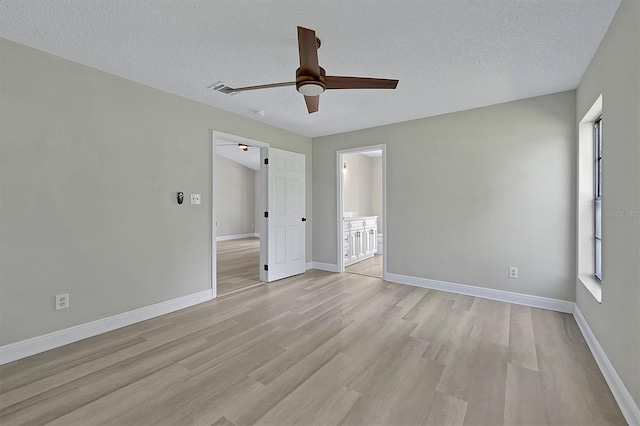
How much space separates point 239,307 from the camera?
3.33m

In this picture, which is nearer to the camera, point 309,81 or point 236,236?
point 309,81

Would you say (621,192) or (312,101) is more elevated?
(312,101)

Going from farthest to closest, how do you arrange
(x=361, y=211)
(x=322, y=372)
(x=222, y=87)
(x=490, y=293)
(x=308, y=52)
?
1. (x=361, y=211)
2. (x=490, y=293)
3. (x=222, y=87)
4. (x=322, y=372)
5. (x=308, y=52)

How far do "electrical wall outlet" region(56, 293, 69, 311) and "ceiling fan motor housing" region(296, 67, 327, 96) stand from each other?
271 cm

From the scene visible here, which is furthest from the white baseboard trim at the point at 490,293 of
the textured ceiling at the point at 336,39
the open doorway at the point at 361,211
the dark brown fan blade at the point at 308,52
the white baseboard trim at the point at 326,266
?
the dark brown fan blade at the point at 308,52

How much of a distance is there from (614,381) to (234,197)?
10025 millimetres

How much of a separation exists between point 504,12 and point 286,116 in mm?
2762

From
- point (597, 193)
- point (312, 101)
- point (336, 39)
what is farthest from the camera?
point (597, 193)

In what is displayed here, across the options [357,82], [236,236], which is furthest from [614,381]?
[236,236]

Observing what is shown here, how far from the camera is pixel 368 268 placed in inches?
210

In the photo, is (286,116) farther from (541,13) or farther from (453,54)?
(541,13)

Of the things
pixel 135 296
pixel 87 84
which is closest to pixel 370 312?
pixel 135 296

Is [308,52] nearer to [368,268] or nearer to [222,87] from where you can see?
[222,87]

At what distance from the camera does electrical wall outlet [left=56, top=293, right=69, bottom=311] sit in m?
2.42
